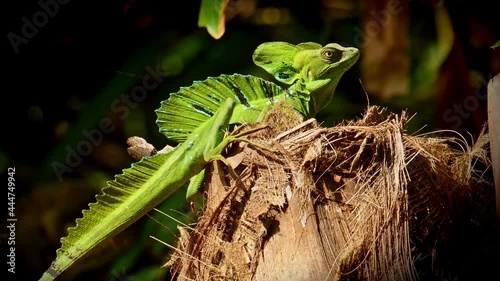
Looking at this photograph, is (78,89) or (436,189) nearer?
(436,189)

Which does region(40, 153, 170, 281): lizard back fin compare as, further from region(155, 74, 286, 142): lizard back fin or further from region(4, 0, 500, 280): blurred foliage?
region(4, 0, 500, 280): blurred foliage

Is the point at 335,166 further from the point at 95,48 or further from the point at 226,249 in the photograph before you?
the point at 95,48

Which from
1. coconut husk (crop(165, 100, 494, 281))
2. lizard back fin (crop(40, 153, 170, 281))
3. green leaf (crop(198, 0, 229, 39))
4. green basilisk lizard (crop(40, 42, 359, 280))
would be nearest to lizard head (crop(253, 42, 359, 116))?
green basilisk lizard (crop(40, 42, 359, 280))

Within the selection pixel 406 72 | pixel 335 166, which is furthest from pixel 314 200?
pixel 406 72

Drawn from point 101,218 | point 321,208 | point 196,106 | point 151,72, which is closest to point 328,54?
point 196,106

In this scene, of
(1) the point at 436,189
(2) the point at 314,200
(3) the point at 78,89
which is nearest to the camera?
(2) the point at 314,200

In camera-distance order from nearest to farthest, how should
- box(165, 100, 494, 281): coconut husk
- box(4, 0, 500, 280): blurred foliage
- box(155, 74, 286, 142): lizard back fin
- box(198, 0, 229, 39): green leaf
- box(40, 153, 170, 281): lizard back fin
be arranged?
box(165, 100, 494, 281): coconut husk → box(40, 153, 170, 281): lizard back fin → box(155, 74, 286, 142): lizard back fin → box(198, 0, 229, 39): green leaf → box(4, 0, 500, 280): blurred foliage

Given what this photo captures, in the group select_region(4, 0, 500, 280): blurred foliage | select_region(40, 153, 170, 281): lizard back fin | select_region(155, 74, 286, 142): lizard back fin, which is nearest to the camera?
select_region(40, 153, 170, 281): lizard back fin

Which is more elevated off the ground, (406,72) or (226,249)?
(406,72)
